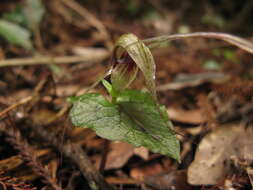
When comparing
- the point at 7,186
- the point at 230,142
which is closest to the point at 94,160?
the point at 7,186

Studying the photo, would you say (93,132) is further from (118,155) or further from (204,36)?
(204,36)

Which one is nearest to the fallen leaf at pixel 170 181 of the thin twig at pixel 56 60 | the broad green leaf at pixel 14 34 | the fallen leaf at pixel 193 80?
the fallen leaf at pixel 193 80

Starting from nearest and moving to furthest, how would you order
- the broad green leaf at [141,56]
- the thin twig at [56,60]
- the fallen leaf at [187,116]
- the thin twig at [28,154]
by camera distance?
the broad green leaf at [141,56]
the thin twig at [28,154]
the fallen leaf at [187,116]
the thin twig at [56,60]

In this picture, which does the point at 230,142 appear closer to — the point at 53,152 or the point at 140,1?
the point at 53,152

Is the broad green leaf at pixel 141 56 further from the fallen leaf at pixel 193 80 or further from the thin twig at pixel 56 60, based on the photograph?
the thin twig at pixel 56 60

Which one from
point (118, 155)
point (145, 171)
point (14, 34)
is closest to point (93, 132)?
point (118, 155)

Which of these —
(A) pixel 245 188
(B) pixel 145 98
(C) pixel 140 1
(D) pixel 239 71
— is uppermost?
(C) pixel 140 1
